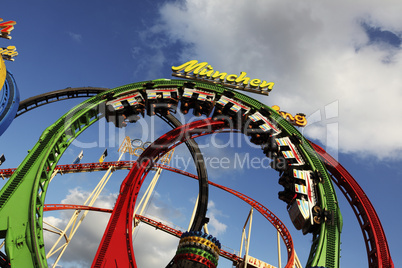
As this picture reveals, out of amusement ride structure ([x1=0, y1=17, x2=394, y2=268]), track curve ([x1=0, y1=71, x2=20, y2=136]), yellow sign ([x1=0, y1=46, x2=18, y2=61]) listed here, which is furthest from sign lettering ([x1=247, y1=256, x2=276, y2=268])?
yellow sign ([x1=0, y1=46, x2=18, y2=61])

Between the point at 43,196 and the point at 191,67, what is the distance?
7.74 meters

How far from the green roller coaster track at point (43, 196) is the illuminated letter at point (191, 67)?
303 cm

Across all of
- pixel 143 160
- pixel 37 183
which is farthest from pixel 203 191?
pixel 37 183

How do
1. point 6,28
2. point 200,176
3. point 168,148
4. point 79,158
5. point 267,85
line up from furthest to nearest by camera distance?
point 79,158 < point 6,28 < point 200,176 < point 267,85 < point 168,148

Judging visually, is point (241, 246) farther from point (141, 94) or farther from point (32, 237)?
point (32, 237)

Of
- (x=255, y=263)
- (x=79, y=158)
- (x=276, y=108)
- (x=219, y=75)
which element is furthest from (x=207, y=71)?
(x=79, y=158)

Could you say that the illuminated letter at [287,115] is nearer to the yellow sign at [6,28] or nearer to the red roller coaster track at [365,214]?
the red roller coaster track at [365,214]

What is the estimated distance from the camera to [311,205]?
8797 mm

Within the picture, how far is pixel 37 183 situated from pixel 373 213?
953cm

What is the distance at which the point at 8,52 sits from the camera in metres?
19.3

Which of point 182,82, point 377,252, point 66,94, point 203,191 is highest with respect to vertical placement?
point 66,94

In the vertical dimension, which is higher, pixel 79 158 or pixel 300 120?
pixel 79 158

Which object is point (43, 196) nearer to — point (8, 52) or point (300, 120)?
point (300, 120)

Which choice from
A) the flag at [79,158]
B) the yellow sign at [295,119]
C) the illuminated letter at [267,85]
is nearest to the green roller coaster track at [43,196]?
the yellow sign at [295,119]
